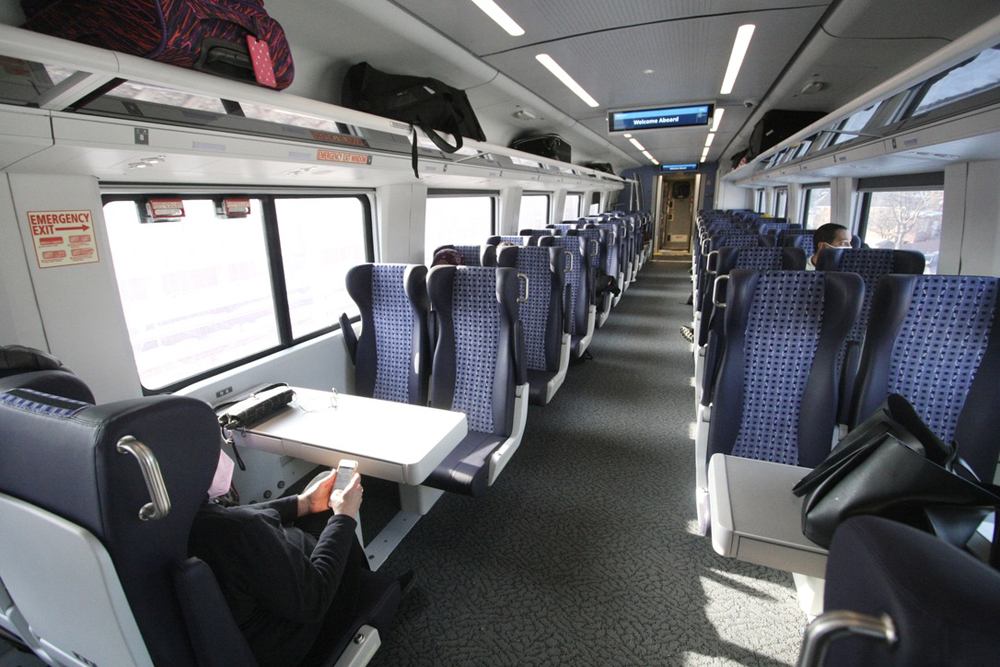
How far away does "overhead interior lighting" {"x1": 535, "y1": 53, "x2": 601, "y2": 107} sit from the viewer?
4078mm

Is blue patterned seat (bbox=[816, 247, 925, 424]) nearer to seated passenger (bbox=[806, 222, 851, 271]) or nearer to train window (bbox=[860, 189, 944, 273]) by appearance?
seated passenger (bbox=[806, 222, 851, 271])

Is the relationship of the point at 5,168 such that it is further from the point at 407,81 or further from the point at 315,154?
the point at 407,81

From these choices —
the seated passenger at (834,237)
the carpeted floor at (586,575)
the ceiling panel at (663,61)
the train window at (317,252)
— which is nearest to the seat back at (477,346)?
the carpeted floor at (586,575)

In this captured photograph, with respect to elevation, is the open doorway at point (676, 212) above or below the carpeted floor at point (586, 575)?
above

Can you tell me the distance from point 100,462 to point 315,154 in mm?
2123

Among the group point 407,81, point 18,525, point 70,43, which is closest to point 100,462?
point 18,525

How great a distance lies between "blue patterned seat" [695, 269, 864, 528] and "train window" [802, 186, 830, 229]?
869 centimetres

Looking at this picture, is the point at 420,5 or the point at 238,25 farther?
the point at 420,5

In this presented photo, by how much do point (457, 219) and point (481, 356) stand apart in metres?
4.63

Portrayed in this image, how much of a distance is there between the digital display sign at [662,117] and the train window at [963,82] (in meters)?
3.89

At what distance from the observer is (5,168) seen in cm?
184

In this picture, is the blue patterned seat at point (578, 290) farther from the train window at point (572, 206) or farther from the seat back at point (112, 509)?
the train window at point (572, 206)

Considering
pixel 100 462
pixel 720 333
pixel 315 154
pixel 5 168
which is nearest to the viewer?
pixel 100 462

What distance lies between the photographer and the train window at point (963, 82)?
2221mm
